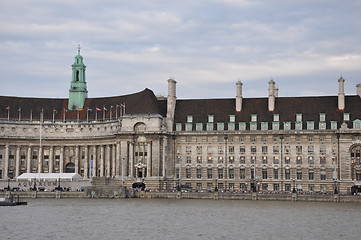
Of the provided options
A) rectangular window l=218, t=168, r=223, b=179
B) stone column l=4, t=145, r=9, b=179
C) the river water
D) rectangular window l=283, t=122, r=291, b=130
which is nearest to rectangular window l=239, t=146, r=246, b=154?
rectangular window l=218, t=168, r=223, b=179

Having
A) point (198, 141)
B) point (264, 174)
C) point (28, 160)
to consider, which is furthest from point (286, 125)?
point (28, 160)

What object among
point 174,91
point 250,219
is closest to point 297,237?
point 250,219

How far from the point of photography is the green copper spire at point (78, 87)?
581ft

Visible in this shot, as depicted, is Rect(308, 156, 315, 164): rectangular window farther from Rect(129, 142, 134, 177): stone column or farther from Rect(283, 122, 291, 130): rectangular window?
Rect(129, 142, 134, 177): stone column

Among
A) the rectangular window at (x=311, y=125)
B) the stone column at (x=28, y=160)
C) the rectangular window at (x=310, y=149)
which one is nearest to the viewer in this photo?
the rectangular window at (x=310, y=149)

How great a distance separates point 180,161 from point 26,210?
47.2 metres

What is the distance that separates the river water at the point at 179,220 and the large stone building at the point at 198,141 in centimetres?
A: 2339

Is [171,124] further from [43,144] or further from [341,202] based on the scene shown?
[341,202]

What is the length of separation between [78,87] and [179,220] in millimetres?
87258

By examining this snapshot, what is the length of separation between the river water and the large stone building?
23.4m

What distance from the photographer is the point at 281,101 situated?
156375mm

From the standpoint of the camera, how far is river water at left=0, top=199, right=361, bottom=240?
82.9 m

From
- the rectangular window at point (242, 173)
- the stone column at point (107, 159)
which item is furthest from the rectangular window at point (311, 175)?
the stone column at point (107, 159)

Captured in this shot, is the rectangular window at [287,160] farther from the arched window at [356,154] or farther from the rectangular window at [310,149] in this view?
the arched window at [356,154]
